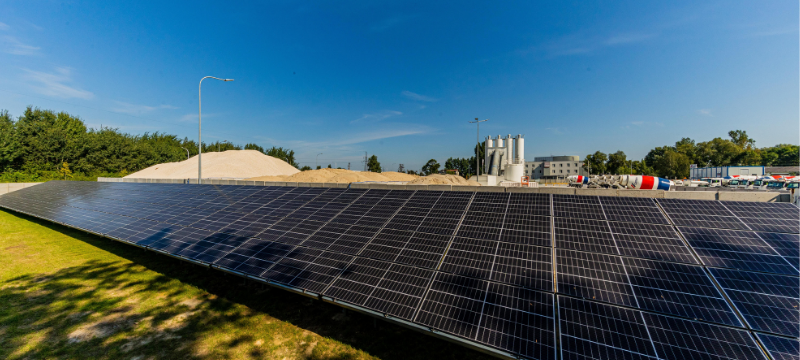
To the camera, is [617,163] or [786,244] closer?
[786,244]

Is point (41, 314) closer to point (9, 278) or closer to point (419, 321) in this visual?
point (9, 278)

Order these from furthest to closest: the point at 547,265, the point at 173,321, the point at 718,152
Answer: the point at 718,152
the point at 173,321
the point at 547,265

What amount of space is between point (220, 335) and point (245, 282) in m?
2.50

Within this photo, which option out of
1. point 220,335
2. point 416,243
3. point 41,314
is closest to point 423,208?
point 416,243

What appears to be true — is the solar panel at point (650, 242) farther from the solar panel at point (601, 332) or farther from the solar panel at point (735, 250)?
the solar panel at point (601, 332)

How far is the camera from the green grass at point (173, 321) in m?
5.39

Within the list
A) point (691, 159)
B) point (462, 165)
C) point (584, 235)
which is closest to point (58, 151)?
point (584, 235)

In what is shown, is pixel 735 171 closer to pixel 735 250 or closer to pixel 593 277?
pixel 735 250

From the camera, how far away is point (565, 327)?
3799mm

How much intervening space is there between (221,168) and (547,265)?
64033mm

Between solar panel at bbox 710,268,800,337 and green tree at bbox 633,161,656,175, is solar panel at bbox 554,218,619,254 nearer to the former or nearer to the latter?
solar panel at bbox 710,268,800,337

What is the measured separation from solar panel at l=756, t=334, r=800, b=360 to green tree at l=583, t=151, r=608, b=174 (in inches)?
3862

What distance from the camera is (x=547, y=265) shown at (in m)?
4.89

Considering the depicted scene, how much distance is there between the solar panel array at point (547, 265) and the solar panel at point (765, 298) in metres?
0.02
